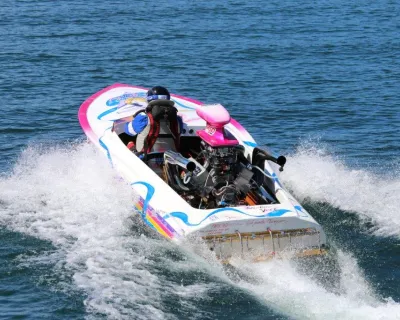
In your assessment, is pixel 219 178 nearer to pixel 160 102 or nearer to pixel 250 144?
pixel 160 102

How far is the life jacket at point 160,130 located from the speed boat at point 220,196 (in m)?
0.09

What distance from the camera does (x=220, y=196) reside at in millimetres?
11445

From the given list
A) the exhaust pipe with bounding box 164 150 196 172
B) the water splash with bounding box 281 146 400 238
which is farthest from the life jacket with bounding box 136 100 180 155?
the water splash with bounding box 281 146 400 238

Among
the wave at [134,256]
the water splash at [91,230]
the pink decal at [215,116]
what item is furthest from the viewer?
the pink decal at [215,116]

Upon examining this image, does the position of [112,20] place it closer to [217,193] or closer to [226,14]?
[226,14]

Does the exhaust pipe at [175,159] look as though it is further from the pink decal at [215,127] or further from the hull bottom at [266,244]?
the hull bottom at [266,244]

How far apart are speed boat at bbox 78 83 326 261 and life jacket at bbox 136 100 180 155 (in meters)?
0.09

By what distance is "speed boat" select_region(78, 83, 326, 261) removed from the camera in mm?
10773

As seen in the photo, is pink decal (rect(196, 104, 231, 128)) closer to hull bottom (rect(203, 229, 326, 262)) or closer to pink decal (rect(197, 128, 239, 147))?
pink decal (rect(197, 128, 239, 147))

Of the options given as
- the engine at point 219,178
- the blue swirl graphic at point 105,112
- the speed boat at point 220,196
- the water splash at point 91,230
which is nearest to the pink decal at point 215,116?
the speed boat at point 220,196

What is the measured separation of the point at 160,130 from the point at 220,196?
206 cm

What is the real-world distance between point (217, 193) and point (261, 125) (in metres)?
6.69

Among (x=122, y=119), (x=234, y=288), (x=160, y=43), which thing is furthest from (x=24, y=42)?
(x=234, y=288)

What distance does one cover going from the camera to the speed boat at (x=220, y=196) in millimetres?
10773
